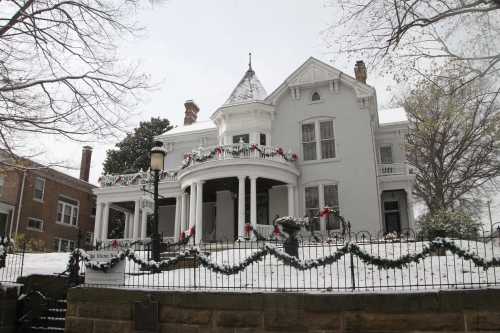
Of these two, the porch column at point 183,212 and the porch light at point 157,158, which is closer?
the porch light at point 157,158

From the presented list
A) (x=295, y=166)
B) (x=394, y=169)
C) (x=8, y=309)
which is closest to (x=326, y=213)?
(x=295, y=166)

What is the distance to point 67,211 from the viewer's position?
34.7 metres

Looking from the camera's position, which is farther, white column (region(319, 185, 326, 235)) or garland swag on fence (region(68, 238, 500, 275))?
white column (region(319, 185, 326, 235))

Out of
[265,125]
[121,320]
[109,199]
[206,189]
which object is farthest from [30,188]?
[121,320]

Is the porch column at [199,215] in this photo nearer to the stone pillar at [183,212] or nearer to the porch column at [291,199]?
the stone pillar at [183,212]

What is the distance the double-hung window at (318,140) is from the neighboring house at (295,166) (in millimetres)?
53

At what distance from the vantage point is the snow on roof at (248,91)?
2547 centimetres

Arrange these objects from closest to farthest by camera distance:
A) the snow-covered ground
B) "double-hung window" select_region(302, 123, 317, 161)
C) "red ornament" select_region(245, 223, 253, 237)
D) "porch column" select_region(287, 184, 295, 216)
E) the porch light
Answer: the snow-covered ground
the porch light
"red ornament" select_region(245, 223, 253, 237)
"porch column" select_region(287, 184, 295, 216)
"double-hung window" select_region(302, 123, 317, 161)

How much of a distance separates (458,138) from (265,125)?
1409cm

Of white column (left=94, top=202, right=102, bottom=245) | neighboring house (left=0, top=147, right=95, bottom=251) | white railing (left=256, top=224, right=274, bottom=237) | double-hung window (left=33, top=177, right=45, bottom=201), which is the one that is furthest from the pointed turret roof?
double-hung window (left=33, top=177, right=45, bottom=201)

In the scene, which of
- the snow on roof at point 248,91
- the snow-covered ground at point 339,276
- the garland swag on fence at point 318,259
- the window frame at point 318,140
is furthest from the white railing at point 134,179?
the garland swag on fence at point 318,259

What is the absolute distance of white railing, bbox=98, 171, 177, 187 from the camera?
25844mm

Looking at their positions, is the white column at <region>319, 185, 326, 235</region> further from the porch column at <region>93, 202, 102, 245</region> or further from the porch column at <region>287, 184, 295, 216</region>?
the porch column at <region>93, 202, 102, 245</region>

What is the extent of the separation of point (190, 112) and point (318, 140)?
14254 mm
